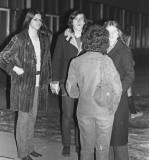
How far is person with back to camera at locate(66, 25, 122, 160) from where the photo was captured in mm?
3721

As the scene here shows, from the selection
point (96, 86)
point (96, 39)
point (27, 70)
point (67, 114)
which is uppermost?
point (96, 39)

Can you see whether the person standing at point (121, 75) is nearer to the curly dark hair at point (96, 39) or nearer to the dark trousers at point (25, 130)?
the curly dark hair at point (96, 39)

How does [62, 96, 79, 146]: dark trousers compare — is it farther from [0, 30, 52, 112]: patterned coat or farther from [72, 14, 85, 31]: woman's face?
[72, 14, 85, 31]: woman's face

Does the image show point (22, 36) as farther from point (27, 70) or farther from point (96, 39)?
point (96, 39)

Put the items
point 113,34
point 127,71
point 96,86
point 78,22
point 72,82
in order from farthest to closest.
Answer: point 78,22, point 113,34, point 127,71, point 72,82, point 96,86

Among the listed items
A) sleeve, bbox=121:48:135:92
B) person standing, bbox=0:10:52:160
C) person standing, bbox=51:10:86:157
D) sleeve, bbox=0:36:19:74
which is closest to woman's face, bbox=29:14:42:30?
person standing, bbox=0:10:52:160

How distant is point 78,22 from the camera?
4.94 meters

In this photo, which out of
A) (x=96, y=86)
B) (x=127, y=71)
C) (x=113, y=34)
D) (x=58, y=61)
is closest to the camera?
(x=96, y=86)

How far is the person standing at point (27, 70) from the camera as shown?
4633mm

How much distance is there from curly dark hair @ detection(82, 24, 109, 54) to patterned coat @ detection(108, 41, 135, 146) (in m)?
0.33

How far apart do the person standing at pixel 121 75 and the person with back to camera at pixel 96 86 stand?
10.8 inches

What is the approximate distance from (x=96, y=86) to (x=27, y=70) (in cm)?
127

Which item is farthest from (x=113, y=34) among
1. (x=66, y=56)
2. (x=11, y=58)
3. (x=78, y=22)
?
(x=11, y=58)

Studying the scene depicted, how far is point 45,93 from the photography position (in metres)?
5.00
